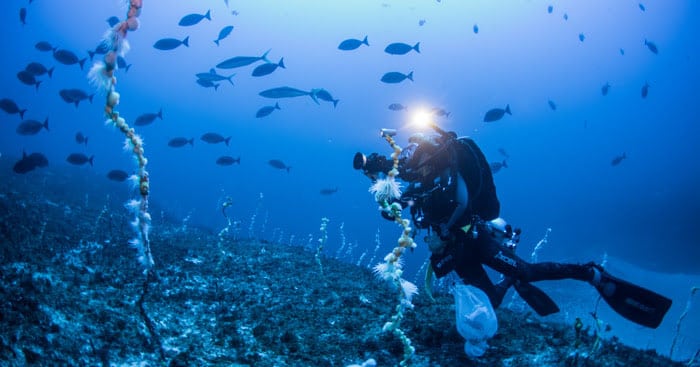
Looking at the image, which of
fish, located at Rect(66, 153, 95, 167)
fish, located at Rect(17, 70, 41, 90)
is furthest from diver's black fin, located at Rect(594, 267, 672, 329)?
fish, located at Rect(17, 70, 41, 90)

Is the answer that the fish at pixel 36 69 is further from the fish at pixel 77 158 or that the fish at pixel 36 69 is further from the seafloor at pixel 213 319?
the seafloor at pixel 213 319

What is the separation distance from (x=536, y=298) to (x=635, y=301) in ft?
3.20

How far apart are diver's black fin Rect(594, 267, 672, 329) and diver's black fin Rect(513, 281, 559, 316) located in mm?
597

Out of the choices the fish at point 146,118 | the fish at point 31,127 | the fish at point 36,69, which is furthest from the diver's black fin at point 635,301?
the fish at point 36,69

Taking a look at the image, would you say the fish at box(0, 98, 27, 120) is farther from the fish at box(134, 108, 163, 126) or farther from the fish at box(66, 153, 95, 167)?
the fish at box(134, 108, 163, 126)

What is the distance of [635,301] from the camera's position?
3.82 m

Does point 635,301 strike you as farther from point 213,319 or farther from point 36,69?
point 36,69

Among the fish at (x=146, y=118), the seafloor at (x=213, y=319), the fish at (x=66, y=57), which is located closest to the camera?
the seafloor at (x=213, y=319)

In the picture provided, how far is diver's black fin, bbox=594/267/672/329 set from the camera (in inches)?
147

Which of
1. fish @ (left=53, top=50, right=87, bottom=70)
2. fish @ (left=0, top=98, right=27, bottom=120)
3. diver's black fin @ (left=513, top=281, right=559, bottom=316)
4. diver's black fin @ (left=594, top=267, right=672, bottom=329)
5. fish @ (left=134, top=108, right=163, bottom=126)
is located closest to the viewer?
diver's black fin @ (left=594, top=267, right=672, bottom=329)

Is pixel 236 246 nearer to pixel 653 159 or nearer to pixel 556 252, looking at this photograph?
pixel 556 252

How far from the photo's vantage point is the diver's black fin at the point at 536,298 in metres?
4.30

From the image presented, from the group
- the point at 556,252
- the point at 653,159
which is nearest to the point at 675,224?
the point at 556,252

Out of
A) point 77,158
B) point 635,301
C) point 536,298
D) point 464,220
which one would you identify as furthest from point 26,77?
point 635,301
